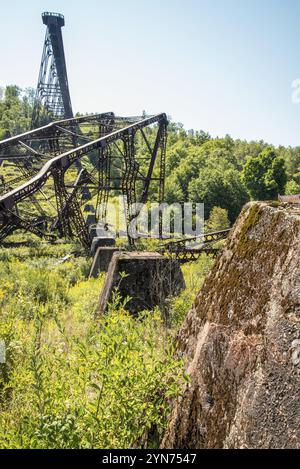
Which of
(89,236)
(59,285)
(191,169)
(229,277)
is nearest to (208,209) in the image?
(191,169)

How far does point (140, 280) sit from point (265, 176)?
41571 millimetres

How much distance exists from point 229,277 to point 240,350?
53 centimetres

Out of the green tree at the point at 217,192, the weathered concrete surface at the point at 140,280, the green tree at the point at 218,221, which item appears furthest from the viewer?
the green tree at the point at 217,192

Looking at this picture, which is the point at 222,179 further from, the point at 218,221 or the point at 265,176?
the point at 218,221

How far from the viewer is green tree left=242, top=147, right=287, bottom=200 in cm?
4412

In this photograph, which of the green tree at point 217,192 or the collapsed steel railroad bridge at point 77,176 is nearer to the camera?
the collapsed steel railroad bridge at point 77,176

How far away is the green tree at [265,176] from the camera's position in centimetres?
4412

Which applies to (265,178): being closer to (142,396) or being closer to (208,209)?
(208,209)

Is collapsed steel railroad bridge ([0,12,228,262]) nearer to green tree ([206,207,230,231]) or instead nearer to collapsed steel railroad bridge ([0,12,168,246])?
collapsed steel railroad bridge ([0,12,168,246])

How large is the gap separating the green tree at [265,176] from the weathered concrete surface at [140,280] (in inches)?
1593

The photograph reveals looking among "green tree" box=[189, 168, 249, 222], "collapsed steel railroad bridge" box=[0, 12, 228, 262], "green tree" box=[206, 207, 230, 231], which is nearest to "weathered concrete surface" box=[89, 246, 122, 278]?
"collapsed steel railroad bridge" box=[0, 12, 228, 262]

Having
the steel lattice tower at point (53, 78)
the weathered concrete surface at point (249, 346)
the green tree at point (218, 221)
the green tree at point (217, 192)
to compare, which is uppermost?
the steel lattice tower at point (53, 78)

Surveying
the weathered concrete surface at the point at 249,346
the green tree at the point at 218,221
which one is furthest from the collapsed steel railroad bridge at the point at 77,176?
the green tree at the point at 218,221

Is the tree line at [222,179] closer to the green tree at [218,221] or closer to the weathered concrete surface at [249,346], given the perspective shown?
the green tree at [218,221]
